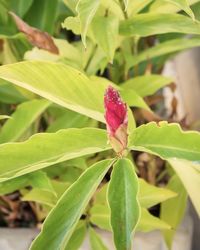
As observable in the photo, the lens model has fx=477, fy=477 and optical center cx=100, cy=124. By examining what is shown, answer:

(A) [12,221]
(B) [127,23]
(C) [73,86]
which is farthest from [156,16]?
(A) [12,221]

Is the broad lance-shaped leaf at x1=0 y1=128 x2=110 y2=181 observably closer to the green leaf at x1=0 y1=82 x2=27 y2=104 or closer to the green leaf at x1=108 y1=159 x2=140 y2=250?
the green leaf at x1=108 y1=159 x2=140 y2=250

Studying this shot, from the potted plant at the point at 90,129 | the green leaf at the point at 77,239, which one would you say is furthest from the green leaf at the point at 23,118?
the green leaf at the point at 77,239

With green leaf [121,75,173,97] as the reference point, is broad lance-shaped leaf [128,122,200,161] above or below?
above

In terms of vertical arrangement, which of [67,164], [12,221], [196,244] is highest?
[67,164]

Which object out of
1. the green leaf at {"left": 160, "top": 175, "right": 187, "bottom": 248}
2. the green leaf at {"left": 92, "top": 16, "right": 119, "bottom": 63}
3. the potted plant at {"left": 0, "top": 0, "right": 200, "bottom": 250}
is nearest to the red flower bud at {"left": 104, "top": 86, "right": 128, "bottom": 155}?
the potted plant at {"left": 0, "top": 0, "right": 200, "bottom": 250}

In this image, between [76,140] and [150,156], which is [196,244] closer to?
[150,156]

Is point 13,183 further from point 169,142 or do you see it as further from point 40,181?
Result: point 169,142

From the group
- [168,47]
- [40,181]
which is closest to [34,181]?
[40,181]
